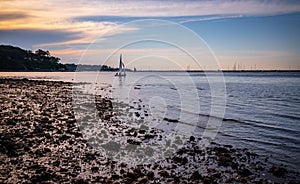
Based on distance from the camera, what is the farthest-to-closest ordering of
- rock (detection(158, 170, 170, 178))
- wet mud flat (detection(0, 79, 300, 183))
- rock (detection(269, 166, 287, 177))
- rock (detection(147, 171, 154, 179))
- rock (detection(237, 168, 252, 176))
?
rock (detection(269, 166, 287, 177))
rock (detection(237, 168, 252, 176))
rock (detection(158, 170, 170, 178))
rock (detection(147, 171, 154, 179))
wet mud flat (detection(0, 79, 300, 183))

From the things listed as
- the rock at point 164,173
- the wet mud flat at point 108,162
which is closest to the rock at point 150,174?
the wet mud flat at point 108,162

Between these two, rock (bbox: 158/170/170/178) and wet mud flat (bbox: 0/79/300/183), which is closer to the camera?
wet mud flat (bbox: 0/79/300/183)

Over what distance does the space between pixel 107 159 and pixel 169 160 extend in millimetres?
3022

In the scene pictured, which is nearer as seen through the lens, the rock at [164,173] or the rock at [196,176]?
the rock at [196,176]

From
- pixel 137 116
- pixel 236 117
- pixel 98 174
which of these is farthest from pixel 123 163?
pixel 236 117

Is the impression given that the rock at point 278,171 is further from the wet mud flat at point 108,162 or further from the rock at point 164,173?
the rock at point 164,173

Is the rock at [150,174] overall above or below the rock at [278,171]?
above

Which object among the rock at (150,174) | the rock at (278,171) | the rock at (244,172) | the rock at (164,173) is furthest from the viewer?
the rock at (278,171)

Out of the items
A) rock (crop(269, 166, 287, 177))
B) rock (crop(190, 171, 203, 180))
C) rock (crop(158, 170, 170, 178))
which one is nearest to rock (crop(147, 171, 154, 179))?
rock (crop(158, 170, 170, 178))

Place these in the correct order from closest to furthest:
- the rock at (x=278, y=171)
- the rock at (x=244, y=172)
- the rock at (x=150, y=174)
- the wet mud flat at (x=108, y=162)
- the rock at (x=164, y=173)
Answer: the wet mud flat at (x=108, y=162)
the rock at (x=150, y=174)
the rock at (x=164, y=173)
the rock at (x=244, y=172)
the rock at (x=278, y=171)

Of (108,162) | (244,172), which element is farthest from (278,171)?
(108,162)

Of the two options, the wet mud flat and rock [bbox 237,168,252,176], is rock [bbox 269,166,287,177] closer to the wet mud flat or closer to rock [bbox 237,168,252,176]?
the wet mud flat

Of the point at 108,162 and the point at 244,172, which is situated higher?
the point at 108,162

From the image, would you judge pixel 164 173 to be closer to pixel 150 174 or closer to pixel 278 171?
pixel 150 174
